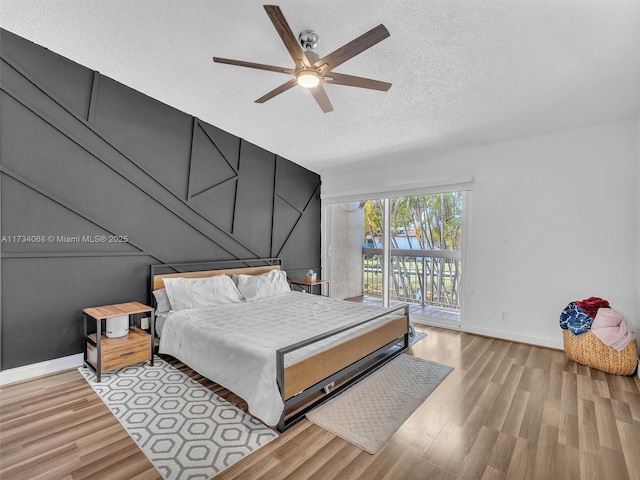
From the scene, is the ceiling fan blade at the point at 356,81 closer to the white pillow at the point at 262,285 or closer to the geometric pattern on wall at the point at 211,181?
the geometric pattern on wall at the point at 211,181

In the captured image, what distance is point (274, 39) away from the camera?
2.50m

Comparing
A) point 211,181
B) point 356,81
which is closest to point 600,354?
point 356,81

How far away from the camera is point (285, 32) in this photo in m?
1.80

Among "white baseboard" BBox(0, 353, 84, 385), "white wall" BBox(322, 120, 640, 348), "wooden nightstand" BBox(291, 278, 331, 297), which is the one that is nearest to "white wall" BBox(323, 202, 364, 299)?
"wooden nightstand" BBox(291, 278, 331, 297)

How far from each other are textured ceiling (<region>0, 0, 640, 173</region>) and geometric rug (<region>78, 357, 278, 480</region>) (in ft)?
9.69

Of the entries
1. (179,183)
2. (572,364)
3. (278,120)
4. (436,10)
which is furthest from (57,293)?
(572,364)

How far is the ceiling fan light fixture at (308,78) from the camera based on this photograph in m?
2.15

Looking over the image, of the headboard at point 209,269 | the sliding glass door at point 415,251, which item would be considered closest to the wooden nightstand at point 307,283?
the headboard at point 209,269

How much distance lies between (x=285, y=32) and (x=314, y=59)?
1.17 feet

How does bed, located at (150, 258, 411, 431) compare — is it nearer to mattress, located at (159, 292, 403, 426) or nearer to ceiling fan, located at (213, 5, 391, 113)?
mattress, located at (159, 292, 403, 426)

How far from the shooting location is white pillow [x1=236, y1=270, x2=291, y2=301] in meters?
4.07

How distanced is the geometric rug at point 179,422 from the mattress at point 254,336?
0.18 metres

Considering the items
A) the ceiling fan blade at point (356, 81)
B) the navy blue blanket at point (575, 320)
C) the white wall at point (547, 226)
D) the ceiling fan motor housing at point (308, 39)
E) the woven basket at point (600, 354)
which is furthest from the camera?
the white wall at point (547, 226)

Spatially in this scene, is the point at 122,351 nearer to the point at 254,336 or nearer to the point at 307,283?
the point at 254,336
